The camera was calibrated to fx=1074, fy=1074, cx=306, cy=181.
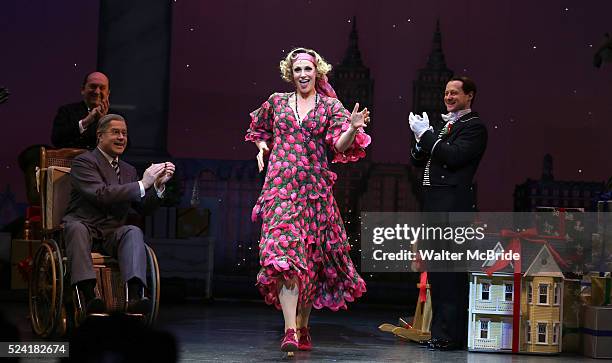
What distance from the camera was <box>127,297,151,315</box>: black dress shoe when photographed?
16.0 feet

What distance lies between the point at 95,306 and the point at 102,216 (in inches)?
21.4

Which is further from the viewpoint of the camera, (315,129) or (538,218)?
(538,218)

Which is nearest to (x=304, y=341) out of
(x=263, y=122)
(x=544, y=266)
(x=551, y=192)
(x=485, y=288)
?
(x=485, y=288)

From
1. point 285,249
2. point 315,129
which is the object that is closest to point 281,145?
point 315,129

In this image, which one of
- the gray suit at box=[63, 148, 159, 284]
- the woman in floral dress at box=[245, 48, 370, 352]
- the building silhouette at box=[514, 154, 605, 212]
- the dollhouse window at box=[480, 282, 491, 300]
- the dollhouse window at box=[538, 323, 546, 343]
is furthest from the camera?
the building silhouette at box=[514, 154, 605, 212]

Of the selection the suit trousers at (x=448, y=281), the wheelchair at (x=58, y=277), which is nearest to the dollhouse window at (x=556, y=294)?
the suit trousers at (x=448, y=281)

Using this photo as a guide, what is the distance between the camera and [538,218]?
6.09 m

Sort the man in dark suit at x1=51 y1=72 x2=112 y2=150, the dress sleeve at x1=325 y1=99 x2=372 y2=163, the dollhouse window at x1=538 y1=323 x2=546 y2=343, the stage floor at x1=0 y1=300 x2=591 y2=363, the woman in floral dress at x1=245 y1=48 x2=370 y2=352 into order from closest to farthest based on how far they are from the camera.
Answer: the stage floor at x1=0 y1=300 x2=591 y2=363 < the woman in floral dress at x1=245 y1=48 x2=370 y2=352 < the dress sleeve at x1=325 y1=99 x2=372 y2=163 < the dollhouse window at x1=538 y1=323 x2=546 y2=343 < the man in dark suit at x1=51 y1=72 x2=112 y2=150

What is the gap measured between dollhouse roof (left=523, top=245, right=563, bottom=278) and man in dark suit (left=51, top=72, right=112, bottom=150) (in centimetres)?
254

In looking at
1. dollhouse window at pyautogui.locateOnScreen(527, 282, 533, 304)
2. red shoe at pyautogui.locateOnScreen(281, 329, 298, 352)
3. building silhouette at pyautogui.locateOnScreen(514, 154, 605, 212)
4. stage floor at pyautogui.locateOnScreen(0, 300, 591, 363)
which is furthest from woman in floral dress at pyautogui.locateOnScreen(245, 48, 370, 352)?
building silhouette at pyautogui.locateOnScreen(514, 154, 605, 212)

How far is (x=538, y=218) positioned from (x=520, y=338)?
0.82 meters

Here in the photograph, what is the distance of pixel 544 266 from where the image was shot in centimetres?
565

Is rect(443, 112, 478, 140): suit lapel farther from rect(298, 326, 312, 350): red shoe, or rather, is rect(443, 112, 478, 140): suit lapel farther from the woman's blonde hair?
rect(298, 326, 312, 350): red shoe

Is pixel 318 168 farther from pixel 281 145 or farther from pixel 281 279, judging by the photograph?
pixel 281 279
